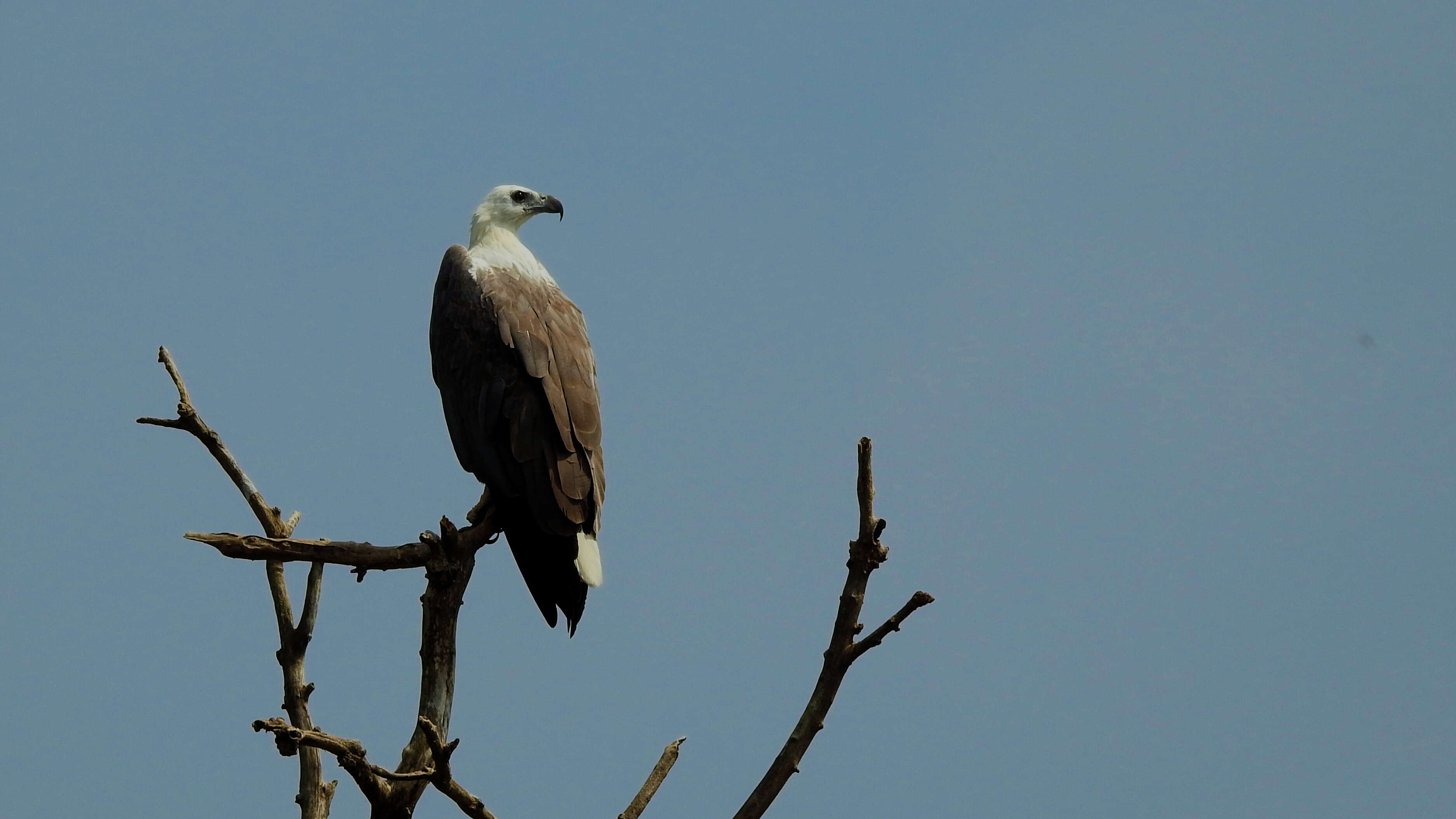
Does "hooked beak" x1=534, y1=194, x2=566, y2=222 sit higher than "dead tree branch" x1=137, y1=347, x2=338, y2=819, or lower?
higher

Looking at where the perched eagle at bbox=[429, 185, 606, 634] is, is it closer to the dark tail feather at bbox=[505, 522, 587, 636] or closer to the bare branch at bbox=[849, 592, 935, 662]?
the dark tail feather at bbox=[505, 522, 587, 636]

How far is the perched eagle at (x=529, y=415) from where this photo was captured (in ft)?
20.6

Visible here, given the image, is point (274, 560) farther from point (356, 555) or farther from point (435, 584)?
point (435, 584)

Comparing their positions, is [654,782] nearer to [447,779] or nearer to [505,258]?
[447,779]

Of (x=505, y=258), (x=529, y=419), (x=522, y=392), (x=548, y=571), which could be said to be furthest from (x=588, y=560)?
(x=505, y=258)

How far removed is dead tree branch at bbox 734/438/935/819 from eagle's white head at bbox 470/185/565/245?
4514 millimetres

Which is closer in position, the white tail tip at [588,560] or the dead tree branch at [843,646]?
the dead tree branch at [843,646]

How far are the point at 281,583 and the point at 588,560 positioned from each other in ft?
5.36

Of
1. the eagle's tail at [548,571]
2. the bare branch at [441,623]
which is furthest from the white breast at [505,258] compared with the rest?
the bare branch at [441,623]

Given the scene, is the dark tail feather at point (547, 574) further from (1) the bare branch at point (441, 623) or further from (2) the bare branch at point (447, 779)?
(2) the bare branch at point (447, 779)

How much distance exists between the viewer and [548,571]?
652cm

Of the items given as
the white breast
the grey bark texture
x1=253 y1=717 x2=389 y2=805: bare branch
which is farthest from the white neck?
x1=253 y1=717 x2=389 y2=805: bare branch

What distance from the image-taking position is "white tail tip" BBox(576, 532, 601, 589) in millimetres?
6160

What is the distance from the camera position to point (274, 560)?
210 inches
